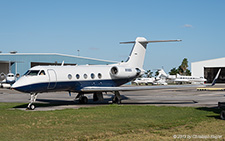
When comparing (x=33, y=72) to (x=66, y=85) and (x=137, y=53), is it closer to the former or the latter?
(x=66, y=85)

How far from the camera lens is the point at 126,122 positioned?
12258 mm

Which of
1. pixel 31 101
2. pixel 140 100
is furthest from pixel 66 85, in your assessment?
pixel 140 100

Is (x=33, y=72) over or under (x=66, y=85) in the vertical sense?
over

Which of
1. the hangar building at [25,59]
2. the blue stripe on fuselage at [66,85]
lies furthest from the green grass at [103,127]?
the hangar building at [25,59]

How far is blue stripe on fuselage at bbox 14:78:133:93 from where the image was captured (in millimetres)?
18538

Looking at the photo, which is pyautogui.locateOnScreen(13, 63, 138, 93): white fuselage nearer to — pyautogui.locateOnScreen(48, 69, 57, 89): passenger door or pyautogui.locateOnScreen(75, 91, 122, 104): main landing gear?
pyautogui.locateOnScreen(48, 69, 57, 89): passenger door

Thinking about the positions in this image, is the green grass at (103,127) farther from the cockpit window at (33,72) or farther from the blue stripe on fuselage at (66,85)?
the cockpit window at (33,72)

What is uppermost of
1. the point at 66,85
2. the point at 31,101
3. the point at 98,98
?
the point at 66,85

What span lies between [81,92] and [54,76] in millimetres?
2926

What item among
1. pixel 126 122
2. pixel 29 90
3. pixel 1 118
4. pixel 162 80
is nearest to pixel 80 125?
pixel 126 122

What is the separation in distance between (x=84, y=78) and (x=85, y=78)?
0.10 m

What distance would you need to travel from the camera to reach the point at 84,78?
22.1 m

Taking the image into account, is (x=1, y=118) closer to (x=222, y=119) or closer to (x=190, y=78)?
(x=222, y=119)

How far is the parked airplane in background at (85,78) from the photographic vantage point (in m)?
18.9
